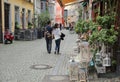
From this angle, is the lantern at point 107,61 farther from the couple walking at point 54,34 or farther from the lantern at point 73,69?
the couple walking at point 54,34

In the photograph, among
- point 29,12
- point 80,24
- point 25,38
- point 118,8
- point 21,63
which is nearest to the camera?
point 118,8

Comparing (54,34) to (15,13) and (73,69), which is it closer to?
(73,69)

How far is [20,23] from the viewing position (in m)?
34.1

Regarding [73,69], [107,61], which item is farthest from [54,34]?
[73,69]

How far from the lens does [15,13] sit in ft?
106

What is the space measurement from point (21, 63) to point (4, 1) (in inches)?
574

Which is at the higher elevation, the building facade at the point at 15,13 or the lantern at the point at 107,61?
the building facade at the point at 15,13

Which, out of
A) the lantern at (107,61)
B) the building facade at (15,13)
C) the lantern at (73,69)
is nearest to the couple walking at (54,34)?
the lantern at (107,61)

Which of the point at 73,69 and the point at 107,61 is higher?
the point at 107,61

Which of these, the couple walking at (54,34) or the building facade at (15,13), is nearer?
the couple walking at (54,34)

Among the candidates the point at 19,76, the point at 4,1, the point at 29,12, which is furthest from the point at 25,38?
the point at 19,76

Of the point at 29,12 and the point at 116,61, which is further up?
the point at 29,12

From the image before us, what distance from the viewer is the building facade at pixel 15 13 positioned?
27.5 meters

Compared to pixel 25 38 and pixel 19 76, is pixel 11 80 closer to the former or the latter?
pixel 19 76
